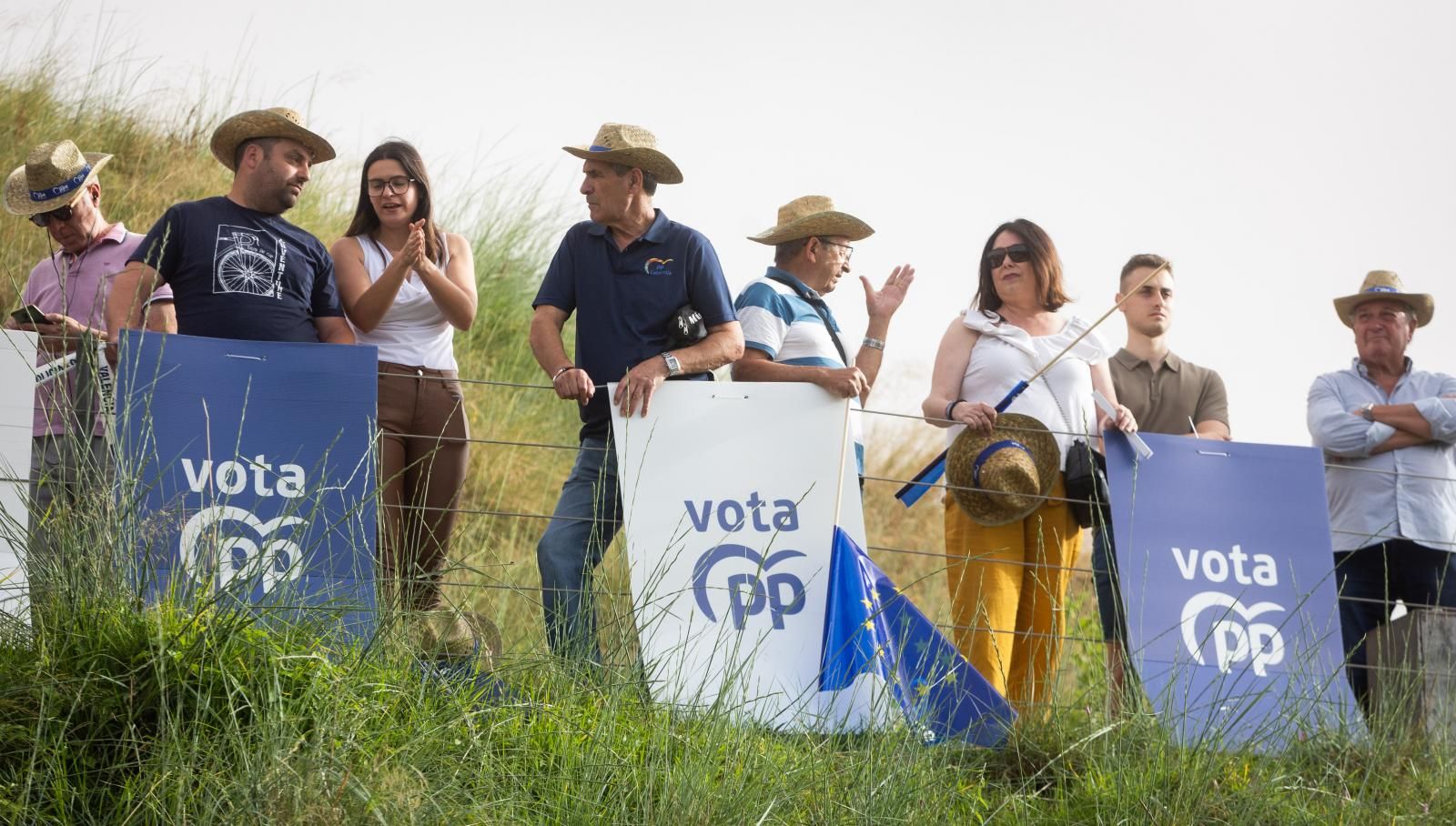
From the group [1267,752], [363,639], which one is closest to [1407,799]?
[1267,752]

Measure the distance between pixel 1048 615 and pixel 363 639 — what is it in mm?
2440

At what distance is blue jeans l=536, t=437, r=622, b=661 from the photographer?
4086 mm

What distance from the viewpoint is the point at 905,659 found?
4.60 metres

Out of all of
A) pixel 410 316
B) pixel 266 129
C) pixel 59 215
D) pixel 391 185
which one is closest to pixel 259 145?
pixel 266 129

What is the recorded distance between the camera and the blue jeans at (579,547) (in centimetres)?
409

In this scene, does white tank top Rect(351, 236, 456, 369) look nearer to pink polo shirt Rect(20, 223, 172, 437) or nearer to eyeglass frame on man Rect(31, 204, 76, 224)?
pink polo shirt Rect(20, 223, 172, 437)

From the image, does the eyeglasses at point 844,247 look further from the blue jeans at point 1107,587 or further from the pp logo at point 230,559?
the pp logo at point 230,559

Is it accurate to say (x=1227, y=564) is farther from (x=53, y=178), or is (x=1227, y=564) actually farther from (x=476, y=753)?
(x=53, y=178)

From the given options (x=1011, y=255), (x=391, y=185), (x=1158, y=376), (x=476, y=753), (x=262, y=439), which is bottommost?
(x=476, y=753)

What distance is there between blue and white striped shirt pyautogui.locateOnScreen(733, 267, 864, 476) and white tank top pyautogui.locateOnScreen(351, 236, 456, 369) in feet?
3.33

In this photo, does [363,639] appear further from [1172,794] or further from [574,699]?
[1172,794]

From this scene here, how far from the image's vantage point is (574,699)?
391 centimetres

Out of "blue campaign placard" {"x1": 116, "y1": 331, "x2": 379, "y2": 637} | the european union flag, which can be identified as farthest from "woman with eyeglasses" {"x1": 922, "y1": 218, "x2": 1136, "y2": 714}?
"blue campaign placard" {"x1": 116, "y1": 331, "x2": 379, "y2": 637}

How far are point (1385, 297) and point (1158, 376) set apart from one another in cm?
119
